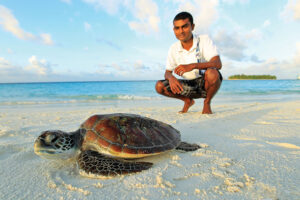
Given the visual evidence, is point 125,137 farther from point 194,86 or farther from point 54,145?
point 194,86

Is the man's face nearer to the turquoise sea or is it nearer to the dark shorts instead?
the dark shorts

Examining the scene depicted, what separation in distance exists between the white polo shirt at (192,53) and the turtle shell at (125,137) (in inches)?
90.8

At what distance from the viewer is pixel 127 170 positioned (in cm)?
149

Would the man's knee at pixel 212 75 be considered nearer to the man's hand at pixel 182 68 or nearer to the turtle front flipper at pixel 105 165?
the man's hand at pixel 182 68

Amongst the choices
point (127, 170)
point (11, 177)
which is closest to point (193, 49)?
point (127, 170)

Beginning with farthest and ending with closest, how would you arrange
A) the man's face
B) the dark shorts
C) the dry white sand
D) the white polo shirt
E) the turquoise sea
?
1. the turquoise sea
2. the dark shorts
3. the white polo shirt
4. the man's face
5. the dry white sand

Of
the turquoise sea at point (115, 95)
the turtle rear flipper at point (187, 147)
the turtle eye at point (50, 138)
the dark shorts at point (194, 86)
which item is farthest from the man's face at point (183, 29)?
the turquoise sea at point (115, 95)

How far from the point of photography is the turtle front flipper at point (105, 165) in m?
1.46

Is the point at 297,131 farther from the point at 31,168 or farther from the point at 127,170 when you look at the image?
the point at 31,168

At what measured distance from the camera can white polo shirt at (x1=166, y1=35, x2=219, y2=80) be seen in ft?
12.1

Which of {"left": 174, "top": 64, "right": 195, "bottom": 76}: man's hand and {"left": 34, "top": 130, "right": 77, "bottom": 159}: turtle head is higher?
{"left": 174, "top": 64, "right": 195, "bottom": 76}: man's hand

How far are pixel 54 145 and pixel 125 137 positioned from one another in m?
0.62

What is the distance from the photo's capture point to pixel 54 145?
62.6 inches

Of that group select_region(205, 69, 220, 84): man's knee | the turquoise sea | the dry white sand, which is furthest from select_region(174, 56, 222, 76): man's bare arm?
the turquoise sea
